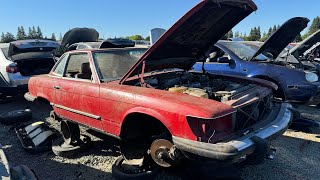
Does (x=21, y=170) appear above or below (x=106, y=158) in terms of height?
above

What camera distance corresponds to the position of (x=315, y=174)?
11.5 ft

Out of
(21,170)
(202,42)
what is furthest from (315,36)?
(21,170)

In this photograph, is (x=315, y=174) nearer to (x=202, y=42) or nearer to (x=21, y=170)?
(x=202, y=42)

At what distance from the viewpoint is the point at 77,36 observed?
10.4 m

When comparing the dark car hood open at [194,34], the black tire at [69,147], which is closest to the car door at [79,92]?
the black tire at [69,147]

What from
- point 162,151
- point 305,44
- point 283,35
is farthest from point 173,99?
point 305,44

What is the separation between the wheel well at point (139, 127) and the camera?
3362 mm

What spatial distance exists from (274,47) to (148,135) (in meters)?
4.08

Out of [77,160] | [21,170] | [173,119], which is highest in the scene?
[173,119]

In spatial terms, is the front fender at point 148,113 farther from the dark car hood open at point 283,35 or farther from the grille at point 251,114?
the dark car hood open at point 283,35

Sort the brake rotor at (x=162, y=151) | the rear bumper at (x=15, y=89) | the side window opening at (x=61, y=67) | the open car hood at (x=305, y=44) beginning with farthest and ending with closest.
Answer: the open car hood at (x=305, y=44) < the rear bumper at (x=15, y=89) < the side window opening at (x=61, y=67) < the brake rotor at (x=162, y=151)

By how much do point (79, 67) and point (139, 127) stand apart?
5.15 ft

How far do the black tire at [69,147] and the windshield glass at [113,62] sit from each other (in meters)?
1.17

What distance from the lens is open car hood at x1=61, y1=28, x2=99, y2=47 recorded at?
10.2 metres
